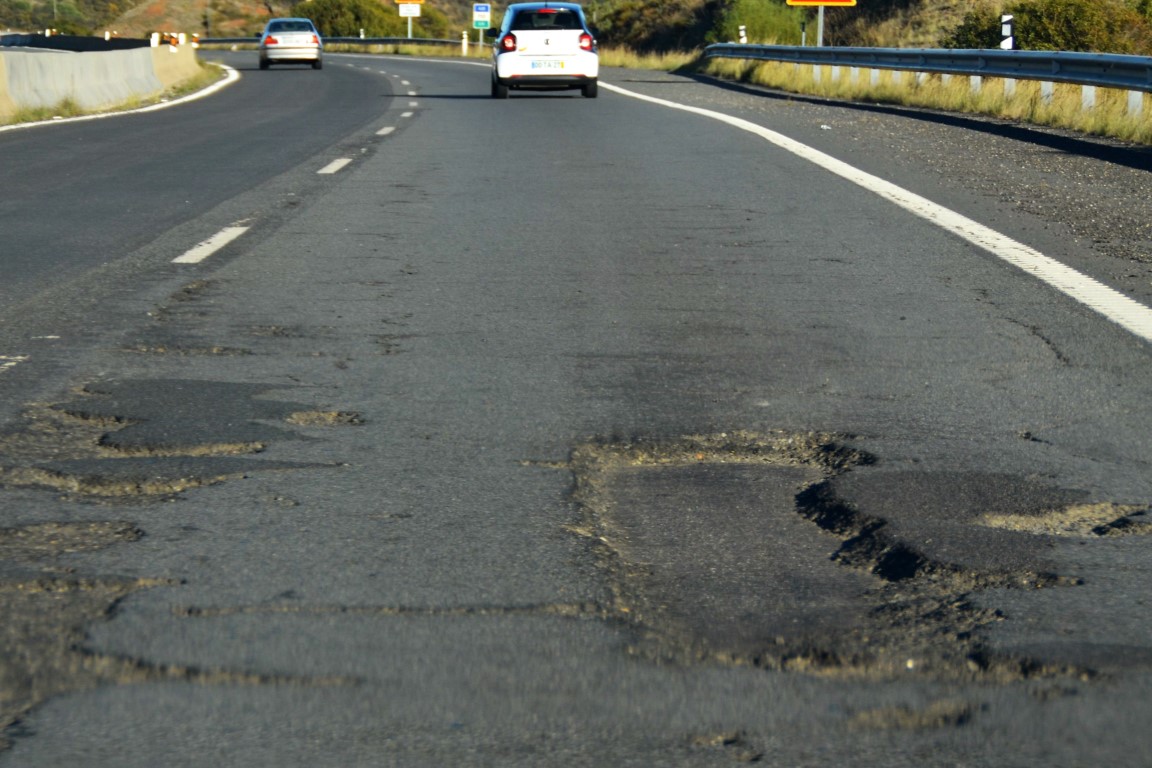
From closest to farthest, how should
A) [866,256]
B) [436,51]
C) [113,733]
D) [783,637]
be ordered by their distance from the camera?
[113,733] < [783,637] < [866,256] < [436,51]

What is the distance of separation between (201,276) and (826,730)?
5.58 metres

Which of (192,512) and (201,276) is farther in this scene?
(201,276)

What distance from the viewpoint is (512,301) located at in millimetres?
7207

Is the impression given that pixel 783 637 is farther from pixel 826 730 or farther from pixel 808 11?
Result: pixel 808 11

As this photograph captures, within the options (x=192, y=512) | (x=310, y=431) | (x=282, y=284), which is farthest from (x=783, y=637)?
(x=282, y=284)

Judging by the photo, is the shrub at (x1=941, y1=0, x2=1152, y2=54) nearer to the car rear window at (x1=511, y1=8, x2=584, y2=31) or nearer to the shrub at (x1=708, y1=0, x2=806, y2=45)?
the car rear window at (x1=511, y1=8, x2=584, y2=31)

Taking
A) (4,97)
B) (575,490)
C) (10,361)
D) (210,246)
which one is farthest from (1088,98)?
(575,490)

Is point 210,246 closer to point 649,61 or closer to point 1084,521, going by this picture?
point 1084,521

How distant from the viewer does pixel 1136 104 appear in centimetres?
1628

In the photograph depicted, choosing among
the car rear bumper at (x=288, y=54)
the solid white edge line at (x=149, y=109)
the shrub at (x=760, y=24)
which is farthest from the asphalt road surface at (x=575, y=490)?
the shrub at (x=760, y=24)

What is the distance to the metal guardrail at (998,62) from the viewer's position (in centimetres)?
1640

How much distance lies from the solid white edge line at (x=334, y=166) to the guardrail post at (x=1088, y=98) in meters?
8.46

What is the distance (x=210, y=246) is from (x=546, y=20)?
58.1 ft

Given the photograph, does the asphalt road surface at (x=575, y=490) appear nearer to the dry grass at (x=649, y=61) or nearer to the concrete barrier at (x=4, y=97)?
the concrete barrier at (x=4, y=97)
